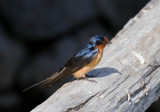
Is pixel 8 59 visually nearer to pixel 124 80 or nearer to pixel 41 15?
pixel 41 15

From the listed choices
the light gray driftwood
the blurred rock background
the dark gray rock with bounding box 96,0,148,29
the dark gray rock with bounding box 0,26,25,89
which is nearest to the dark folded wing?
the light gray driftwood

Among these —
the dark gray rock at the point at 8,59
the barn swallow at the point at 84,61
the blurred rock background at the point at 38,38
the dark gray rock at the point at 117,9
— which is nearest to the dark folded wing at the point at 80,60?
the barn swallow at the point at 84,61

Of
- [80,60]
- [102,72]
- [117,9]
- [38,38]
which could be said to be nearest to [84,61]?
[80,60]

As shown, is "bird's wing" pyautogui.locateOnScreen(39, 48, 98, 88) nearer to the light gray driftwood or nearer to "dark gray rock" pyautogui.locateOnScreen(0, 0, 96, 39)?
the light gray driftwood

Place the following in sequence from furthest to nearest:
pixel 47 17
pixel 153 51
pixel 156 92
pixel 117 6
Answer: pixel 117 6
pixel 47 17
pixel 153 51
pixel 156 92

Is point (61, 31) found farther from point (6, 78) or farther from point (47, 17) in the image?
point (6, 78)

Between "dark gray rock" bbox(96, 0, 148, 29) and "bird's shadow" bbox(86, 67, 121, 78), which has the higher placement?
"dark gray rock" bbox(96, 0, 148, 29)

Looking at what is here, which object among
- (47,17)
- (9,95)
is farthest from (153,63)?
(9,95)
